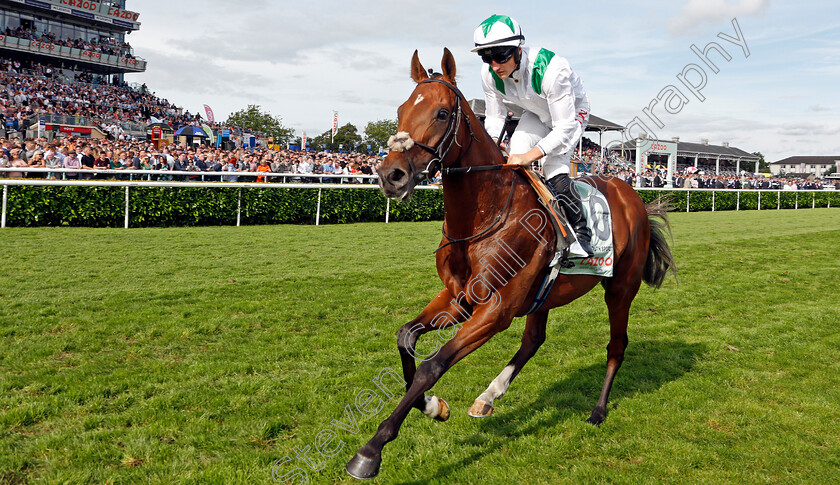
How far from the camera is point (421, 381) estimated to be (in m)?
2.91

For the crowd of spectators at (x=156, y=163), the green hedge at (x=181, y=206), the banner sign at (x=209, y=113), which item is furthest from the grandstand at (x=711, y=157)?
the green hedge at (x=181, y=206)

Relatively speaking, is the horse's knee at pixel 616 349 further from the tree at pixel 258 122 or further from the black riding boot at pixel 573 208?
the tree at pixel 258 122

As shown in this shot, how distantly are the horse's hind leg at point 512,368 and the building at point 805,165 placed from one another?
141687 mm

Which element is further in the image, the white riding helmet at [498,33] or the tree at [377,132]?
the tree at [377,132]

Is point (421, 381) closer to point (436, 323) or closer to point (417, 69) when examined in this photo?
point (436, 323)

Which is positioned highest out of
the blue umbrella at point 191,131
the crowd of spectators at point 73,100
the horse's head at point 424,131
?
the crowd of spectators at point 73,100

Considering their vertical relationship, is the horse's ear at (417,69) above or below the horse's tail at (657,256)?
above

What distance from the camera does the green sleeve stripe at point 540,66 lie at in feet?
11.6

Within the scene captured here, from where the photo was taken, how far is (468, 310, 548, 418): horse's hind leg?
3.75 metres

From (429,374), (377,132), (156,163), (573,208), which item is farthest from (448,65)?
(377,132)

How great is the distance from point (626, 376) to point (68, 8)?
6147 cm

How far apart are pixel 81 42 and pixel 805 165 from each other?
462 ft

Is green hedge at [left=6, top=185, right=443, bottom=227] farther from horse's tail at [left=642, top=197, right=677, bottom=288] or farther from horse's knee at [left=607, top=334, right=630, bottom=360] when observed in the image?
horse's knee at [left=607, top=334, right=630, bottom=360]

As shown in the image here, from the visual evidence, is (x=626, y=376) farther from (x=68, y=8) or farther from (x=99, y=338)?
(x=68, y=8)
